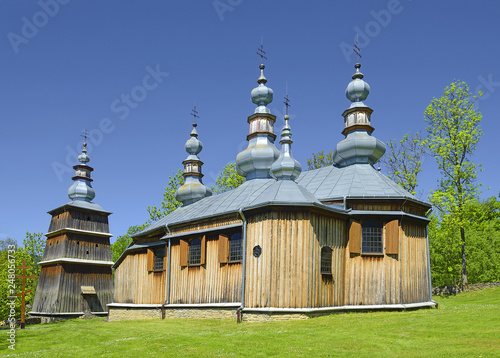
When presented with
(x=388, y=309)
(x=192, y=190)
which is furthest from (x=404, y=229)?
(x=192, y=190)

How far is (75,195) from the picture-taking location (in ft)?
130

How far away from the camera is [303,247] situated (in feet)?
59.2

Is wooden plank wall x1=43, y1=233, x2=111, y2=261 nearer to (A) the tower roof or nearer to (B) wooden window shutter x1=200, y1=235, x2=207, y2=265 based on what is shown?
(A) the tower roof

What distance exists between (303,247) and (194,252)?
24.6 feet

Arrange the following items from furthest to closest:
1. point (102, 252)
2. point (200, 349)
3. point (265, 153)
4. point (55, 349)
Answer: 1. point (102, 252)
2. point (265, 153)
3. point (55, 349)
4. point (200, 349)

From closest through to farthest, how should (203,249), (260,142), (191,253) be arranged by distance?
(203,249)
(191,253)
(260,142)

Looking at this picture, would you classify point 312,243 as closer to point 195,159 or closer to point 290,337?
point 290,337

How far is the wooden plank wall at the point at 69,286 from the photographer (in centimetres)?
3553

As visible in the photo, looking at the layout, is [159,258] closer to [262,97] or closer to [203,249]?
[203,249]

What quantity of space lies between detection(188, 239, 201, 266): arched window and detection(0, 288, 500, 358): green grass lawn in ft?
19.6

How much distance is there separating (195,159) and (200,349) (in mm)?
23796

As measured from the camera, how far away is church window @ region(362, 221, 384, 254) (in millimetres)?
19766

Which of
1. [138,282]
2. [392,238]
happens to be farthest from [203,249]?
[392,238]

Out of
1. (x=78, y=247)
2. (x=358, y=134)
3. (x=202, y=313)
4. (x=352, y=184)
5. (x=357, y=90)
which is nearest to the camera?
(x=352, y=184)
